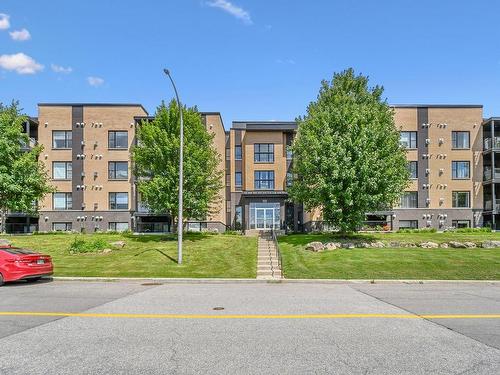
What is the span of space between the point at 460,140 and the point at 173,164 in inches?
1229

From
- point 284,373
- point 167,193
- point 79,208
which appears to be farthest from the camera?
point 79,208

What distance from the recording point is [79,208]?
4216 centimetres

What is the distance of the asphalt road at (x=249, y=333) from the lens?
5.86 metres

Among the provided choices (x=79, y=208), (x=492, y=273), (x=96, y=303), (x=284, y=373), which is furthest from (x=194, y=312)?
(x=79, y=208)

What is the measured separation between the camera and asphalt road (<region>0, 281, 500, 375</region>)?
586cm

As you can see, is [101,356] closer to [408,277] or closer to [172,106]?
[408,277]

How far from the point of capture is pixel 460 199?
42.8 m

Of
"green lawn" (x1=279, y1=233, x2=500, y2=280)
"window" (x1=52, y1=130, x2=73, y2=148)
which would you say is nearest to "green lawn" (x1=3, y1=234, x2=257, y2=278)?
"green lawn" (x1=279, y1=233, x2=500, y2=280)

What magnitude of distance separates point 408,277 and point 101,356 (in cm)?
1538

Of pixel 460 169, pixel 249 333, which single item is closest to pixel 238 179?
pixel 460 169

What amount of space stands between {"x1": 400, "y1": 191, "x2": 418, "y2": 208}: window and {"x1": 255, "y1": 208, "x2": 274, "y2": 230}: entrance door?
13.6 meters

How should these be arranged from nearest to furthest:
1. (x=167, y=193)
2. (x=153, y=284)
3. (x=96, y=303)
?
(x=96, y=303) < (x=153, y=284) < (x=167, y=193)

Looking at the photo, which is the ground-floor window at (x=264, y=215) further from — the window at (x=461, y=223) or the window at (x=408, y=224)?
the window at (x=461, y=223)

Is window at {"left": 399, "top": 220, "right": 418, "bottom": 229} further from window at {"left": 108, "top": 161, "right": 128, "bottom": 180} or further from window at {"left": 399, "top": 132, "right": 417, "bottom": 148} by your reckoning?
window at {"left": 108, "top": 161, "right": 128, "bottom": 180}
